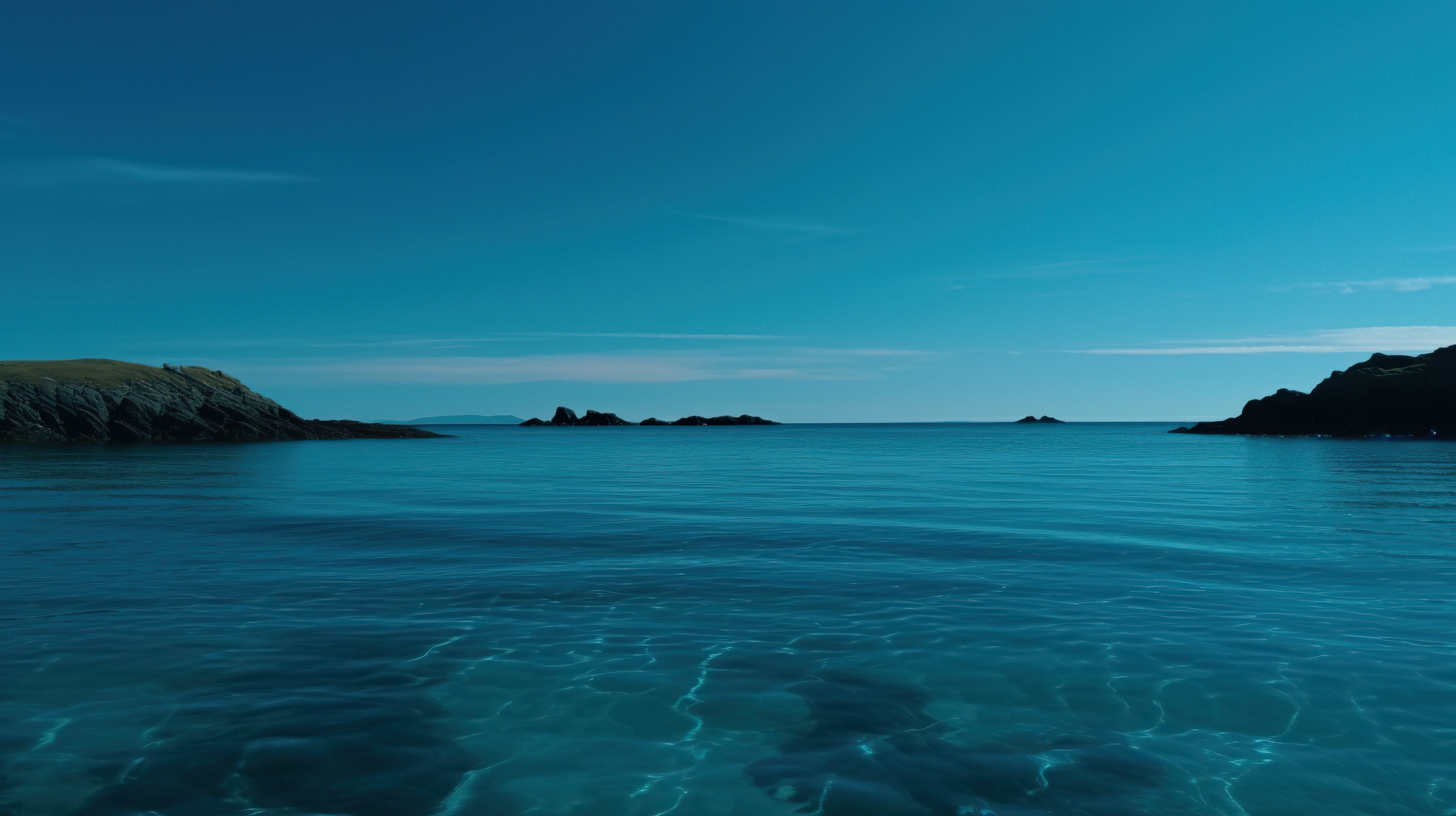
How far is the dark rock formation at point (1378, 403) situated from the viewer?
103938mm

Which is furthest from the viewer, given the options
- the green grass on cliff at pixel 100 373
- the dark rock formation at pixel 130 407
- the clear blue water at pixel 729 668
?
the green grass on cliff at pixel 100 373

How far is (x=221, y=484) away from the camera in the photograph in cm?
3778

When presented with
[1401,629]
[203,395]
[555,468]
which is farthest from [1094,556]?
[203,395]

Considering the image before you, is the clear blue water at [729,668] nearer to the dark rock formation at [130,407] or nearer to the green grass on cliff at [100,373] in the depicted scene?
the dark rock formation at [130,407]

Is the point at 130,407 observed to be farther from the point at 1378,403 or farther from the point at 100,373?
the point at 1378,403

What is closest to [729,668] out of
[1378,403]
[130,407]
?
[130,407]

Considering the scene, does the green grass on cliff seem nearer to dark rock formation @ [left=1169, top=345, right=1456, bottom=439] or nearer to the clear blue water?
the clear blue water

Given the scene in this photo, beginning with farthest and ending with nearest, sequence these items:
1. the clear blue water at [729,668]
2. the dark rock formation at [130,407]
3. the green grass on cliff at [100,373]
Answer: the green grass on cliff at [100,373] < the dark rock formation at [130,407] < the clear blue water at [729,668]

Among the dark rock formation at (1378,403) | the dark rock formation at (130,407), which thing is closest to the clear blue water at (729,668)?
the dark rock formation at (130,407)

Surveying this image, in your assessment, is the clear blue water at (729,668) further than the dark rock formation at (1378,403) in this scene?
No

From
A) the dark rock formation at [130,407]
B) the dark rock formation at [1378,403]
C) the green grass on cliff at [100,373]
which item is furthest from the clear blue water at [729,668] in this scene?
the dark rock formation at [1378,403]

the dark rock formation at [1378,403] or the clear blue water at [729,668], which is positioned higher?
the dark rock formation at [1378,403]

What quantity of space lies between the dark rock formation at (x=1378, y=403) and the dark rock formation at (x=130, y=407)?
147876mm

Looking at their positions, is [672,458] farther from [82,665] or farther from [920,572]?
[82,665]
